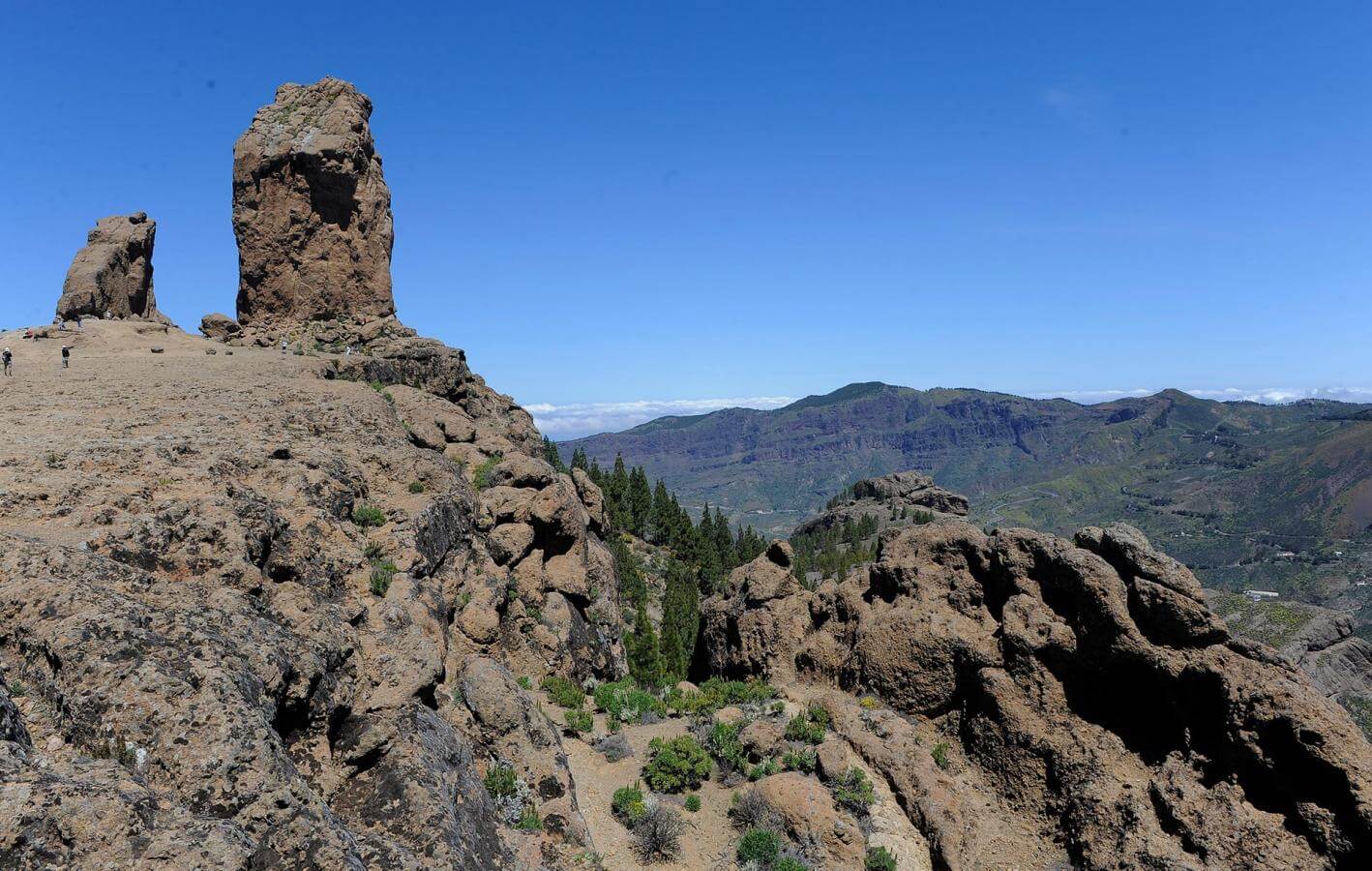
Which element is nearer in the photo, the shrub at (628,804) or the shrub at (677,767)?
the shrub at (628,804)

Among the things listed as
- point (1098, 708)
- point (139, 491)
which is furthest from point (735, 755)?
point (139, 491)

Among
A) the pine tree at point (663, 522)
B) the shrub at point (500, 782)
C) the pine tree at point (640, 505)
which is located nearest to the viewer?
the shrub at point (500, 782)

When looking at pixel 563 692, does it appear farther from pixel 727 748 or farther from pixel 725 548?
pixel 725 548

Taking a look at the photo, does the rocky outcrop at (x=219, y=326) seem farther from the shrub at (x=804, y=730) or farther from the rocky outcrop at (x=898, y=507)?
the rocky outcrop at (x=898, y=507)

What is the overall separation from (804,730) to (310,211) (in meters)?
52.1

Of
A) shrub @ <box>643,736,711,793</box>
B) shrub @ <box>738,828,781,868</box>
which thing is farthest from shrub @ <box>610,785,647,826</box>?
shrub @ <box>738,828,781,868</box>

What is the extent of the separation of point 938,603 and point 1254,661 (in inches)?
348

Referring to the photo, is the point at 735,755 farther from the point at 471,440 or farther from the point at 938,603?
the point at 471,440

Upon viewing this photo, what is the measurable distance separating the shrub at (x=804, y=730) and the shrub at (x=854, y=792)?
172 cm

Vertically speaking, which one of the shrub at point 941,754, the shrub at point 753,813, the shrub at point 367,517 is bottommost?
the shrub at point 753,813

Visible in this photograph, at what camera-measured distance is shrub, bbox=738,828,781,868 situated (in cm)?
1802

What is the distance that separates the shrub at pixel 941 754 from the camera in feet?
69.2

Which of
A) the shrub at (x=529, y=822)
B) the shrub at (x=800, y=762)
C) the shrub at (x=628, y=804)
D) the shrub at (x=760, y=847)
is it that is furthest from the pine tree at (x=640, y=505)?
the shrub at (x=529, y=822)

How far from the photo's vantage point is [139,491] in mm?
16812
